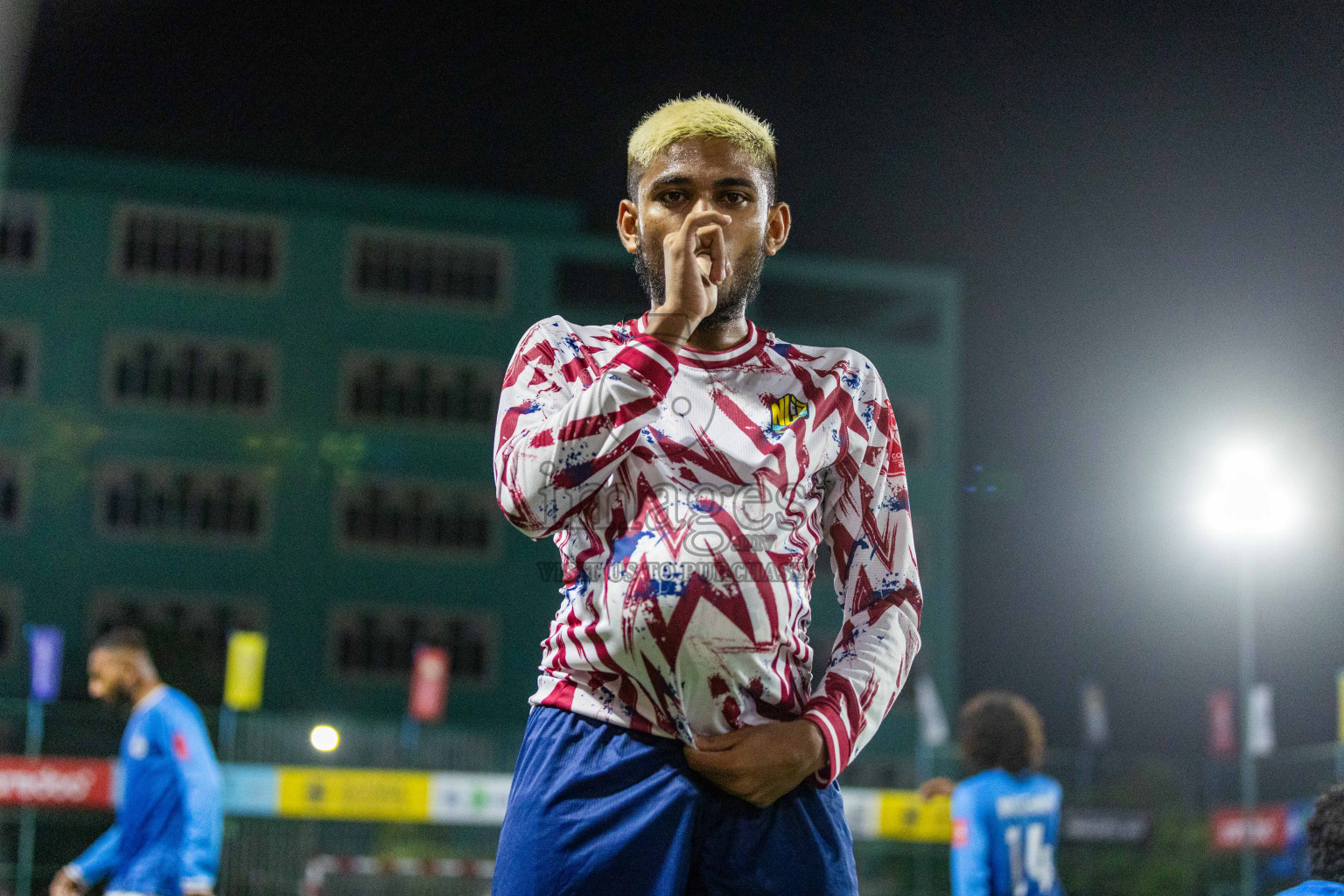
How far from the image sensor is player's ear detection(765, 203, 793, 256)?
1687mm

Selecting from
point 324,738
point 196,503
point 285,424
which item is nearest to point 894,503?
point 324,738

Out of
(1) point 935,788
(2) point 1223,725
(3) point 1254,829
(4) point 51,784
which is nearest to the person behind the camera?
(1) point 935,788

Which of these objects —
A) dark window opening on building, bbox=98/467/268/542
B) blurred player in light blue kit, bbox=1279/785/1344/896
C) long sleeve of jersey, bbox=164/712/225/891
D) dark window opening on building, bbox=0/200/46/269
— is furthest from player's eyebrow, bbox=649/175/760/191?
dark window opening on building, bbox=0/200/46/269

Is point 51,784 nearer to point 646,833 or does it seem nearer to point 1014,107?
point 1014,107

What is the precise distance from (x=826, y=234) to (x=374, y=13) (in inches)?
794

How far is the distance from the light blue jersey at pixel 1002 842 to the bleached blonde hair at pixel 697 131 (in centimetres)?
350

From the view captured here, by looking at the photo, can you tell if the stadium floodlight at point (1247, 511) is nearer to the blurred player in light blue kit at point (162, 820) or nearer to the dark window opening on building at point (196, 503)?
the blurred player in light blue kit at point (162, 820)

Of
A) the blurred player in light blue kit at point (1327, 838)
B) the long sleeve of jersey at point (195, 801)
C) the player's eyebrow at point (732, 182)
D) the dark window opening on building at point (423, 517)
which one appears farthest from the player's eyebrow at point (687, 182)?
the dark window opening on building at point (423, 517)

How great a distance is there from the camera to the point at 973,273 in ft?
83.9

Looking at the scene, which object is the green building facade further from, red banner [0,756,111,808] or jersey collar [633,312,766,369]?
jersey collar [633,312,766,369]

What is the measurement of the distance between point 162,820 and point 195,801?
0.20 metres

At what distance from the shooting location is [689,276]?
141cm

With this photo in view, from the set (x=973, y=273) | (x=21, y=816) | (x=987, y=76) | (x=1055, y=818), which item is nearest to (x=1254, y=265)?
(x=987, y=76)

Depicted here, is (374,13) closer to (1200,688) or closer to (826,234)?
(826,234)
